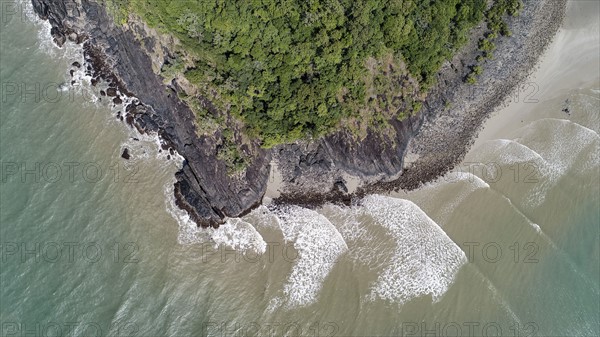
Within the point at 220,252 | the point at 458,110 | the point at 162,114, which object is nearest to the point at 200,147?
the point at 162,114

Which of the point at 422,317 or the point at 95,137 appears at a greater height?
the point at 95,137

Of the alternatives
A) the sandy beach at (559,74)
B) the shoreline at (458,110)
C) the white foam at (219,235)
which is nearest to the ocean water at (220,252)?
the white foam at (219,235)

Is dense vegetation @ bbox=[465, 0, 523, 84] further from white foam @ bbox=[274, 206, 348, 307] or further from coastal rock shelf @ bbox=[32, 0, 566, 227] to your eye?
white foam @ bbox=[274, 206, 348, 307]

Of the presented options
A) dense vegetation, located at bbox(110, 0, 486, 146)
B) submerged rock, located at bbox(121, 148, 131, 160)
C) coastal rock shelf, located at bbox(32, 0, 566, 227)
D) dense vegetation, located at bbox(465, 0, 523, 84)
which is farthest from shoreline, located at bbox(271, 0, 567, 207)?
submerged rock, located at bbox(121, 148, 131, 160)

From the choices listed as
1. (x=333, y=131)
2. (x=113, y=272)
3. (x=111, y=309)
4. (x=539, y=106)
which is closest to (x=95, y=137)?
(x=113, y=272)

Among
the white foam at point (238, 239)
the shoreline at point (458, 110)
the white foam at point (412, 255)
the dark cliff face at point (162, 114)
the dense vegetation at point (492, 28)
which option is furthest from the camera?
the dense vegetation at point (492, 28)

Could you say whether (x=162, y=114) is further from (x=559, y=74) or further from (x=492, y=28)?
(x=559, y=74)

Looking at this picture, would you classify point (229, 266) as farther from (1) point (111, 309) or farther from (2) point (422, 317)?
(2) point (422, 317)

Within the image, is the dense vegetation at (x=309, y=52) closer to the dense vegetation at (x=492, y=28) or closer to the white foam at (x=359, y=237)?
the dense vegetation at (x=492, y=28)
